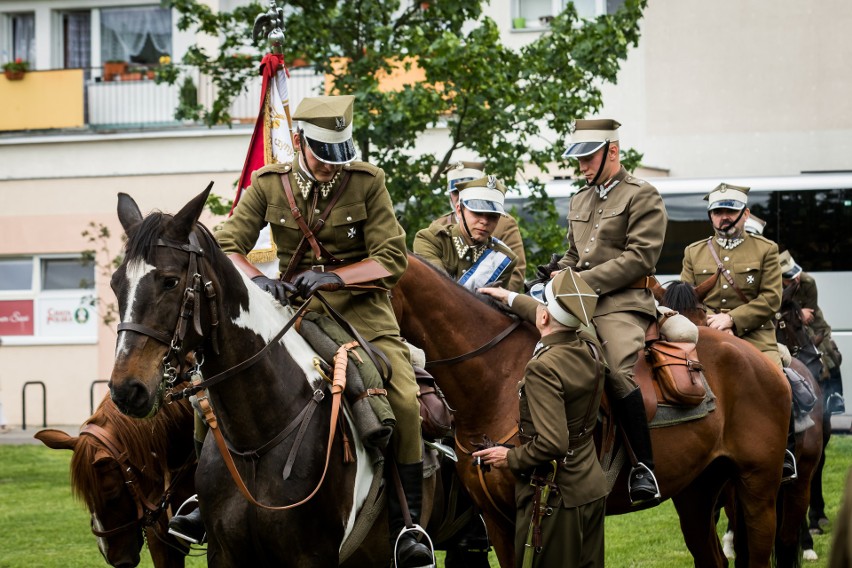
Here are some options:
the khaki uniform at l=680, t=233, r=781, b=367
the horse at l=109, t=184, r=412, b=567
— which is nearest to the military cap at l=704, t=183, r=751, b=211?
the khaki uniform at l=680, t=233, r=781, b=367

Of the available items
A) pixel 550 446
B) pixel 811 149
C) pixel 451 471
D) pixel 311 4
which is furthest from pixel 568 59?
pixel 811 149

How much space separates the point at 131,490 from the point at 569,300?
9.23ft

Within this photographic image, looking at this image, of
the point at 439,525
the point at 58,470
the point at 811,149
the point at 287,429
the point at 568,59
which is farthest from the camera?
the point at 811,149

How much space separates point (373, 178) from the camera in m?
6.42

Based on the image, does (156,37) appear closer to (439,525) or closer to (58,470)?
(58,470)

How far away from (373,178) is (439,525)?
85.0 inches

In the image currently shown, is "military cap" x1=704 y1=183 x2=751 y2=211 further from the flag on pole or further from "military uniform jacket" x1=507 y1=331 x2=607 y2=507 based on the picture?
"military uniform jacket" x1=507 y1=331 x2=607 y2=507

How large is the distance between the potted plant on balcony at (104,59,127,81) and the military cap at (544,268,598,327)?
20.8m

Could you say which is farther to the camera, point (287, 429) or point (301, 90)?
point (301, 90)

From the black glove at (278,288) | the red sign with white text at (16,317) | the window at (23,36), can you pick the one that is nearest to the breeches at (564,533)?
the black glove at (278,288)

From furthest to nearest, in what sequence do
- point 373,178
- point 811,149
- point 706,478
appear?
point 811,149, point 706,478, point 373,178

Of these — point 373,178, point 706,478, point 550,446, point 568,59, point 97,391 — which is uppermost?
point 568,59

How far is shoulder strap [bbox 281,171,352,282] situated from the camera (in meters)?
6.27

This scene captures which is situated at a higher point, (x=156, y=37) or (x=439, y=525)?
(x=156, y=37)
